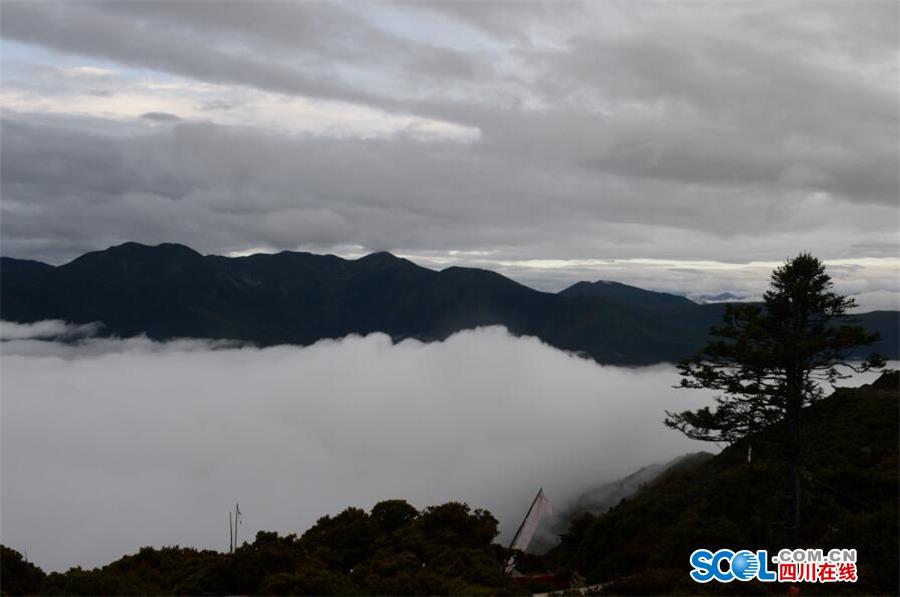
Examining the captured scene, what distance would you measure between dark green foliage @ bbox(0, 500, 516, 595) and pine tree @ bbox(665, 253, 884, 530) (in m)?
12.4

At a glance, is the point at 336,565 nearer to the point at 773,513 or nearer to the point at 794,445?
the point at 773,513

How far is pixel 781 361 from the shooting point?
32.8 m

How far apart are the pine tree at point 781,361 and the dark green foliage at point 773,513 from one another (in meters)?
0.91

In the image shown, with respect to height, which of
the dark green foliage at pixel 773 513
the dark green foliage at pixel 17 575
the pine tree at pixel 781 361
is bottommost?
the dark green foliage at pixel 17 575

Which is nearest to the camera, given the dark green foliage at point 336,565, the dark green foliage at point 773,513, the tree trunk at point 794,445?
the dark green foliage at point 773,513

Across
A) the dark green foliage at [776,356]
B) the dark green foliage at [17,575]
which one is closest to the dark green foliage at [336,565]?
the dark green foliage at [17,575]

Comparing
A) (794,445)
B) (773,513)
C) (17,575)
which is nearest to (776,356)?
(794,445)

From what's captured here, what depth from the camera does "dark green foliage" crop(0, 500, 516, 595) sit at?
30.5 metres

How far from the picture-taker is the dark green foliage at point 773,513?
30.0 m

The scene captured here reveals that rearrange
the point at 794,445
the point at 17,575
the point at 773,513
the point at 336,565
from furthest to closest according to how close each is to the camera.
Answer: the point at 336,565 < the point at 773,513 < the point at 17,575 < the point at 794,445

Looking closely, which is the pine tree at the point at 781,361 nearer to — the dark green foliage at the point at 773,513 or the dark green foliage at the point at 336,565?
the dark green foliage at the point at 773,513

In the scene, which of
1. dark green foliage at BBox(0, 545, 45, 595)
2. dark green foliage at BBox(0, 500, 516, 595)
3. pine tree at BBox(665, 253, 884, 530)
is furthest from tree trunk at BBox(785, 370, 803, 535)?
dark green foliage at BBox(0, 545, 45, 595)

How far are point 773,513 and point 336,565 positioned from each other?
22083 millimetres

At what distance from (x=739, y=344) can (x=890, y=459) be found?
433 inches
